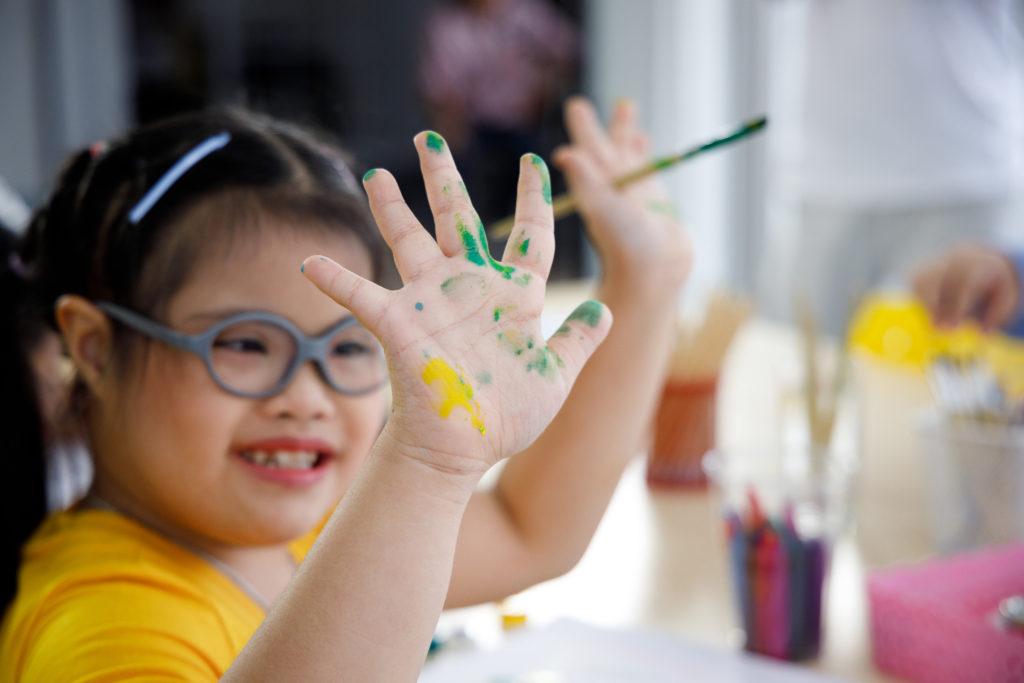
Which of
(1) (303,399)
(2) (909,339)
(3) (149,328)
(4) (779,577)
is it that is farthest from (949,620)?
(2) (909,339)

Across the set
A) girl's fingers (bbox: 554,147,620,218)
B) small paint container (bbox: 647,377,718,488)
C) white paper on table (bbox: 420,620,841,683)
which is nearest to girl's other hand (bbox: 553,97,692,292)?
girl's fingers (bbox: 554,147,620,218)

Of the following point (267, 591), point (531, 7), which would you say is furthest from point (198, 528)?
point (531, 7)

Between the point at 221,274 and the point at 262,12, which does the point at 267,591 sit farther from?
the point at 262,12

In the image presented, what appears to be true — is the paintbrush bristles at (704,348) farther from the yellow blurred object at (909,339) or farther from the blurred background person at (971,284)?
the yellow blurred object at (909,339)

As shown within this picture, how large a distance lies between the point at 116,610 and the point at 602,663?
1.14ft

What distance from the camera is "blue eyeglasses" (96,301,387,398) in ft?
1.97

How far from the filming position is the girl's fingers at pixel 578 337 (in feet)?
1.44

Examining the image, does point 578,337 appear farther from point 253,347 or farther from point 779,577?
point 779,577

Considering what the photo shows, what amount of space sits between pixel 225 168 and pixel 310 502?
22cm

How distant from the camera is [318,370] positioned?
62 cm

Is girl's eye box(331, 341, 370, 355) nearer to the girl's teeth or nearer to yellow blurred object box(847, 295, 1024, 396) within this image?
the girl's teeth

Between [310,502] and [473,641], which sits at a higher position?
[310,502]

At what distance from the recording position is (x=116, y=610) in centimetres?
54

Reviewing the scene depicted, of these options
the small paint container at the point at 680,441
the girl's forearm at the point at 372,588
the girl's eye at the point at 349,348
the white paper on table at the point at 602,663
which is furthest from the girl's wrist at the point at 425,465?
the small paint container at the point at 680,441
